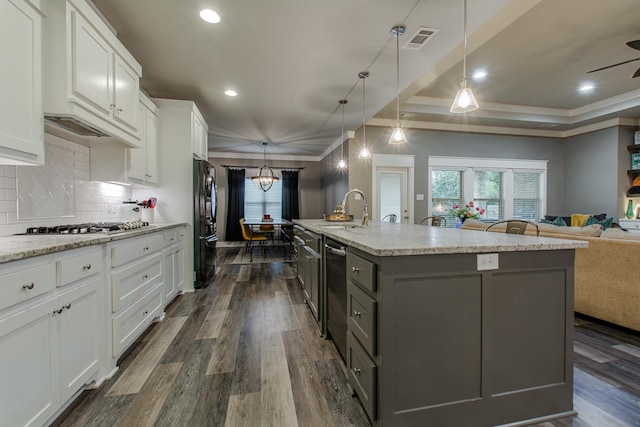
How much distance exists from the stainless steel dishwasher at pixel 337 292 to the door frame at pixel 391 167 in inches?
143

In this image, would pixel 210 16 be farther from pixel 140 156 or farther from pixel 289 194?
pixel 289 194

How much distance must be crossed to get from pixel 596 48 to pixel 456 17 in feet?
7.89

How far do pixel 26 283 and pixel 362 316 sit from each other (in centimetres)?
151

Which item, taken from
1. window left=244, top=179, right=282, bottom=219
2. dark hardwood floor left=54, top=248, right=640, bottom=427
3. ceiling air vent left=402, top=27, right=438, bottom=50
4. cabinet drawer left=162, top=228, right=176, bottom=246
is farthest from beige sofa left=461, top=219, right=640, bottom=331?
window left=244, top=179, right=282, bottom=219

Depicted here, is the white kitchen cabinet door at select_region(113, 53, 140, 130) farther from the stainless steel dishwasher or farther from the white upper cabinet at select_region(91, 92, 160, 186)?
the stainless steel dishwasher

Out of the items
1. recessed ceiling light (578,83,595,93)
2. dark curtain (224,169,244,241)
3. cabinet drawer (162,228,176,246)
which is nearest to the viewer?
cabinet drawer (162,228,176,246)

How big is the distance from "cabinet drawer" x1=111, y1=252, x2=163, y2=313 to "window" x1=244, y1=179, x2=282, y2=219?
565 centimetres

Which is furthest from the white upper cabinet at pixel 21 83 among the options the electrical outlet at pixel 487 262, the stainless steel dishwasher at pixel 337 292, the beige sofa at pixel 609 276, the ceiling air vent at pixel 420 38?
the beige sofa at pixel 609 276

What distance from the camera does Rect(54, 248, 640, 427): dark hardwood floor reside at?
143 centimetres

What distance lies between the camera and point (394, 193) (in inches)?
229

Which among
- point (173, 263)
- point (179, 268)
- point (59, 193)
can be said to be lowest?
point (179, 268)

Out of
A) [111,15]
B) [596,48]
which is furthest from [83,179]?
[596,48]

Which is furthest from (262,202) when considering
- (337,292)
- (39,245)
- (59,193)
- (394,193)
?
(39,245)

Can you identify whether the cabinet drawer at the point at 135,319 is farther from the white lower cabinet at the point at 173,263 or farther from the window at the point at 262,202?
the window at the point at 262,202
